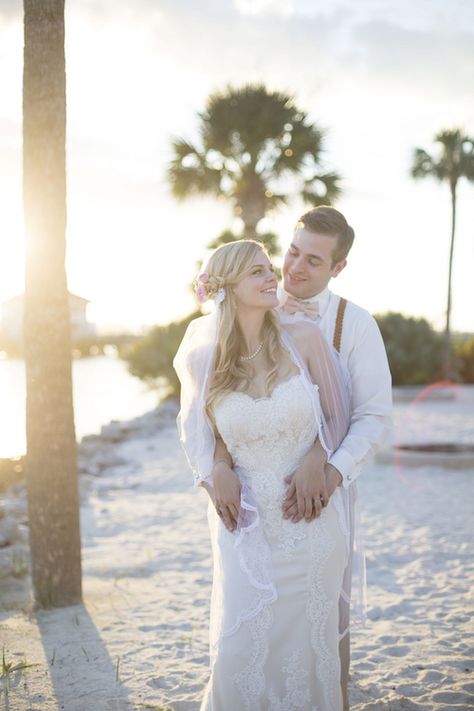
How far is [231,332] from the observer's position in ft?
10.5

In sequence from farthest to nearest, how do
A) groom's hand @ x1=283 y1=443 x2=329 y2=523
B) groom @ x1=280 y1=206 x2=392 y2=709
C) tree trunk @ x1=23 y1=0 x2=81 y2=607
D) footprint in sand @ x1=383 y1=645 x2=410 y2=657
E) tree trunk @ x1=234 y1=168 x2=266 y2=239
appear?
tree trunk @ x1=234 y1=168 x2=266 y2=239, tree trunk @ x1=23 y1=0 x2=81 y2=607, footprint in sand @ x1=383 y1=645 x2=410 y2=657, groom @ x1=280 y1=206 x2=392 y2=709, groom's hand @ x1=283 y1=443 x2=329 y2=523

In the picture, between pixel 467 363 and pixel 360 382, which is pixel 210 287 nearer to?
pixel 360 382

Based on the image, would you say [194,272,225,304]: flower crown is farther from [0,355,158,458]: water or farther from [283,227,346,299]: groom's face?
[0,355,158,458]: water

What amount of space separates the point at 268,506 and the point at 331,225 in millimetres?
1390

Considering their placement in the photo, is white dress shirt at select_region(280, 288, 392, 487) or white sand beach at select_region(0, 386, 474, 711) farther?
white sand beach at select_region(0, 386, 474, 711)

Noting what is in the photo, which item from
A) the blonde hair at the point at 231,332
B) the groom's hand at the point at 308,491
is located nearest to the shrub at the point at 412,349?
the blonde hair at the point at 231,332

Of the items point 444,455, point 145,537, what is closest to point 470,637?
point 145,537

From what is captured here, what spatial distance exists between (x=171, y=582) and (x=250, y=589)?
3.04 m

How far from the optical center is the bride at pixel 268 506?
118 inches

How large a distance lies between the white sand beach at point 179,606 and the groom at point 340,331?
1071 mm

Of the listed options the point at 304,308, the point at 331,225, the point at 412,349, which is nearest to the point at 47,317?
the point at 304,308

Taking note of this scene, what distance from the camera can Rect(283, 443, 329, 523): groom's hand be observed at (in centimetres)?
296

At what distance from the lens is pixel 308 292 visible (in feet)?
11.2

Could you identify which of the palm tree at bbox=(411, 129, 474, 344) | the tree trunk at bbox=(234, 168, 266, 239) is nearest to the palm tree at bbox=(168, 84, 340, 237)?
the tree trunk at bbox=(234, 168, 266, 239)
